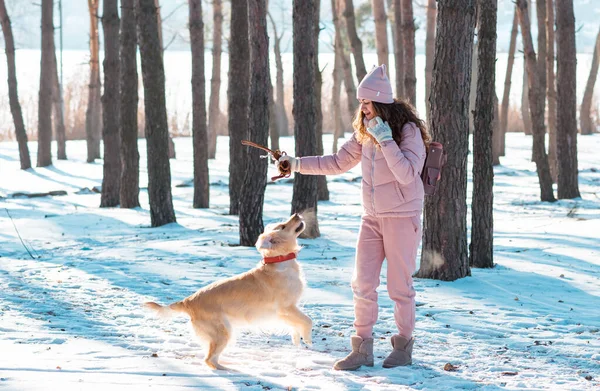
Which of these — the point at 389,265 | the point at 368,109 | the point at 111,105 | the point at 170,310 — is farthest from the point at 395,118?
the point at 111,105

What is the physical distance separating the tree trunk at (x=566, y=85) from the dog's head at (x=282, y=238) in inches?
524

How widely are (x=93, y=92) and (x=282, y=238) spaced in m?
24.7

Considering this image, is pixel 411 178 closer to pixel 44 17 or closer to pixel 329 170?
pixel 329 170

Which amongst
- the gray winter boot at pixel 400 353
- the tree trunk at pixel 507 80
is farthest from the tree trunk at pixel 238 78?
the tree trunk at pixel 507 80

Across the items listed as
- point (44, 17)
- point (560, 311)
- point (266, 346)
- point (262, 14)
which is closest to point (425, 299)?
point (560, 311)

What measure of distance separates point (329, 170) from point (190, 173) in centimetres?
2067

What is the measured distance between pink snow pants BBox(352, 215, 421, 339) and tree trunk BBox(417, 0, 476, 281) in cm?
313

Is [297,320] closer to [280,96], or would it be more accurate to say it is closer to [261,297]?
[261,297]

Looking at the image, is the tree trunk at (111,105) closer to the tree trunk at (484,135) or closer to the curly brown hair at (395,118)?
the tree trunk at (484,135)

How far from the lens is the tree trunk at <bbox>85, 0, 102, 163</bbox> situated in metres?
28.2

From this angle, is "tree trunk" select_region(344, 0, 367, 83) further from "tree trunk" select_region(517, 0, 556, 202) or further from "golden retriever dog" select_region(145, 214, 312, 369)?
"golden retriever dog" select_region(145, 214, 312, 369)

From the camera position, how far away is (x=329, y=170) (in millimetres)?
6020

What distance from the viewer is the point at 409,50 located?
692 inches

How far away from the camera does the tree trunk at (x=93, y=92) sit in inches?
1109
